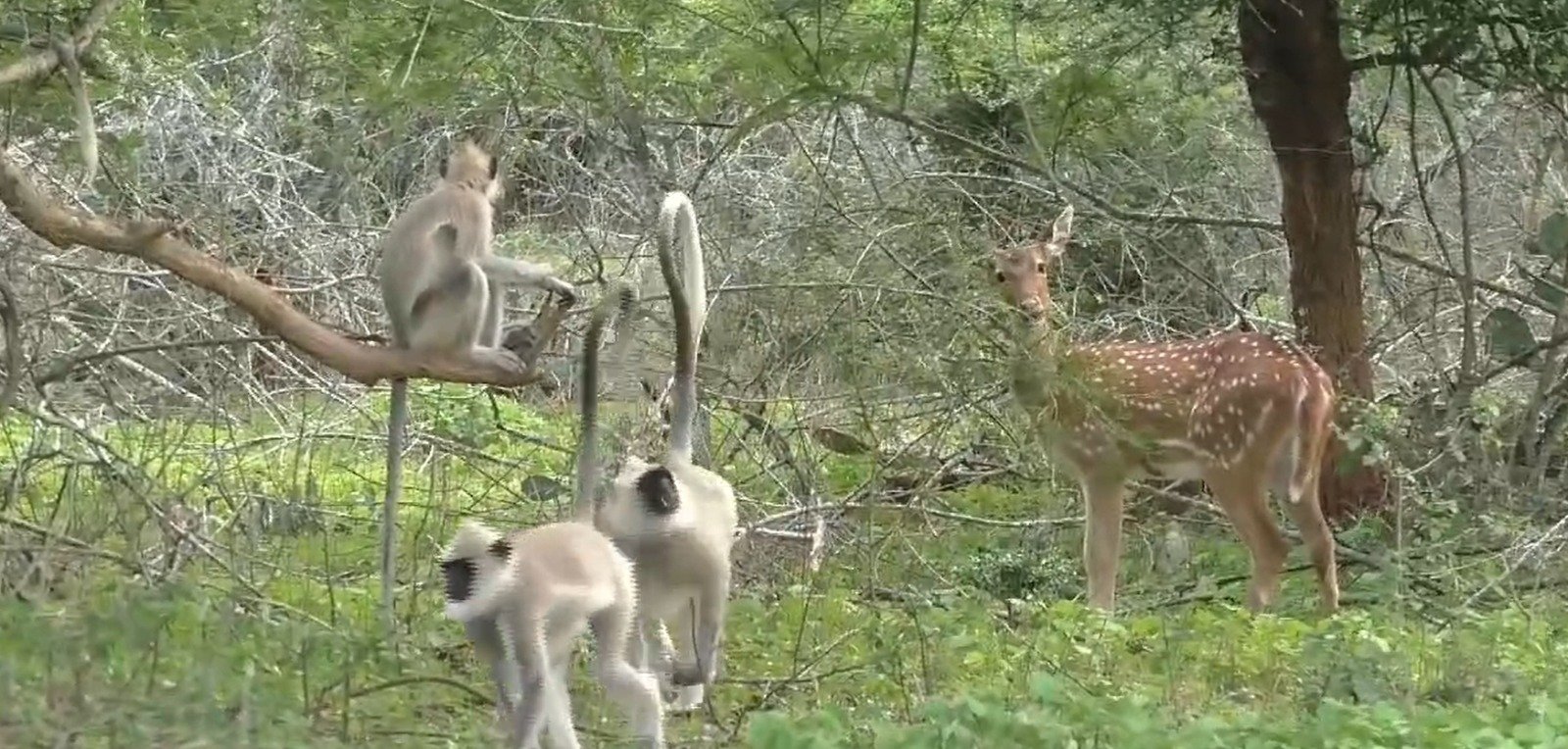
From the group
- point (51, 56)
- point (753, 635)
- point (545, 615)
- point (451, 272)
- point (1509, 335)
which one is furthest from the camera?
point (1509, 335)

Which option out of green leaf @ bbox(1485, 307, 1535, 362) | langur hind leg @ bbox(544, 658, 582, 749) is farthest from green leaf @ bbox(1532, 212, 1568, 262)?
langur hind leg @ bbox(544, 658, 582, 749)

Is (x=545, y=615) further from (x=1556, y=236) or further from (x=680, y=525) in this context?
(x=1556, y=236)

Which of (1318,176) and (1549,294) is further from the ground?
(1318,176)

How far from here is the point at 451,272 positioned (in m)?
8.18

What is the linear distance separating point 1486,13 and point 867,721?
5.27 meters

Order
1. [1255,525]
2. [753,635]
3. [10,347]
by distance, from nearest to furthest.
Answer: [10,347] → [753,635] → [1255,525]

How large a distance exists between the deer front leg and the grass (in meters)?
0.25

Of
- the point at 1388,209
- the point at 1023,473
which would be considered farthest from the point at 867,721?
the point at 1388,209

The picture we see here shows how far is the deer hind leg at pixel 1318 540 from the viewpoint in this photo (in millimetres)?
10305

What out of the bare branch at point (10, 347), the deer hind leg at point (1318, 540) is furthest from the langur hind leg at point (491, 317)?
the deer hind leg at point (1318, 540)

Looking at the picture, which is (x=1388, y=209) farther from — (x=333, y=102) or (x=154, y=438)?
(x=154, y=438)

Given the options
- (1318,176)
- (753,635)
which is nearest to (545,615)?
(753,635)

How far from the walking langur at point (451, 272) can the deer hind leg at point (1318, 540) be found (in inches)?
173

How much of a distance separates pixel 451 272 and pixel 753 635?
1.92 metres
